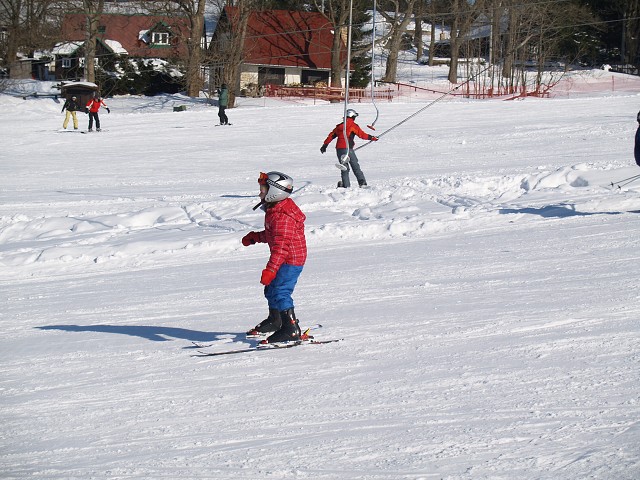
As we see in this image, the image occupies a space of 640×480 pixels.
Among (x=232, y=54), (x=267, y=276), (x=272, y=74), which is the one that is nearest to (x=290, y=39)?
(x=272, y=74)

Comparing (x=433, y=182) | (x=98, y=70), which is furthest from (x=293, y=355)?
(x=98, y=70)

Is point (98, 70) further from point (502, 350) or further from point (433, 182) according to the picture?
point (502, 350)

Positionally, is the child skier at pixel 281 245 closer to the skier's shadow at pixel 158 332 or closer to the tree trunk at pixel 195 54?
the skier's shadow at pixel 158 332

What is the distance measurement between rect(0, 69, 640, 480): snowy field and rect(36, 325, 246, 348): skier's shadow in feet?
0.12

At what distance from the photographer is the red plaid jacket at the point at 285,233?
643 cm

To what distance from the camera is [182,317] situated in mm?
8203

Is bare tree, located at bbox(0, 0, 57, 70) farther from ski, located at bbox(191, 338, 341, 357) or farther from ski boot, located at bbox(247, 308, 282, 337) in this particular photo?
ski, located at bbox(191, 338, 341, 357)

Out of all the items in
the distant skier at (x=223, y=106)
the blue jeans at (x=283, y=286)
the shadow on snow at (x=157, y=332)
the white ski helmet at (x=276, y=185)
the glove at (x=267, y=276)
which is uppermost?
the distant skier at (x=223, y=106)

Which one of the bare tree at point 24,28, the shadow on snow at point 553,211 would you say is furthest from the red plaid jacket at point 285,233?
the bare tree at point 24,28

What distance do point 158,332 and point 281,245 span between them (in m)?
1.83

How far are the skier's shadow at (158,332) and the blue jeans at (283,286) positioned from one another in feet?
2.07

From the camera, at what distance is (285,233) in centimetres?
647

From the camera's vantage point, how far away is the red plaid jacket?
643 centimetres

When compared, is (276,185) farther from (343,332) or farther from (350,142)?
(350,142)
